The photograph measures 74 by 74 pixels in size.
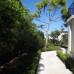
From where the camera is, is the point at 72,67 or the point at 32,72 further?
the point at 72,67

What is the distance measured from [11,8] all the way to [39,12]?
A: 3192cm

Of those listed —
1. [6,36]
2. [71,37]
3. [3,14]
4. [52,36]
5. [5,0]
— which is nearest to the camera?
[5,0]

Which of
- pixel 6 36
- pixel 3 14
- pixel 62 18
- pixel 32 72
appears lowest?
pixel 32 72

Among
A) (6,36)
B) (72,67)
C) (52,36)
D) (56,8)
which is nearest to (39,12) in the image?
(56,8)

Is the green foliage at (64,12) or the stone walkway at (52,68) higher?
the green foliage at (64,12)

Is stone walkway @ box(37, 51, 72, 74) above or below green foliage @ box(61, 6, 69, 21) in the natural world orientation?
below

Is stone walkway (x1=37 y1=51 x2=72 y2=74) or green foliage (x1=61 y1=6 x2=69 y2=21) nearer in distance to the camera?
stone walkway (x1=37 y1=51 x2=72 y2=74)

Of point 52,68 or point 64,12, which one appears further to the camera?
point 64,12

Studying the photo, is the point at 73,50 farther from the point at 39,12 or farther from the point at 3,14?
the point at 39,12

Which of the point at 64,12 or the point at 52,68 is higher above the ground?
the point at 64,12

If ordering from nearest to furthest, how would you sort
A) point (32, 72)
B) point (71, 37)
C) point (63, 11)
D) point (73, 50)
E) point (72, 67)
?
point (32, 72) < point (72, 67) < point (73, 50) < point (71, 37) < point (63, 11)

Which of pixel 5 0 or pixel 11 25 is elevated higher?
pixel 5 0

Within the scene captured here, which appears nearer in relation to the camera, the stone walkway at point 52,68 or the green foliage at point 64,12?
the stone walkway at point 52,68

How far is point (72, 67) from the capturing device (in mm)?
12938
